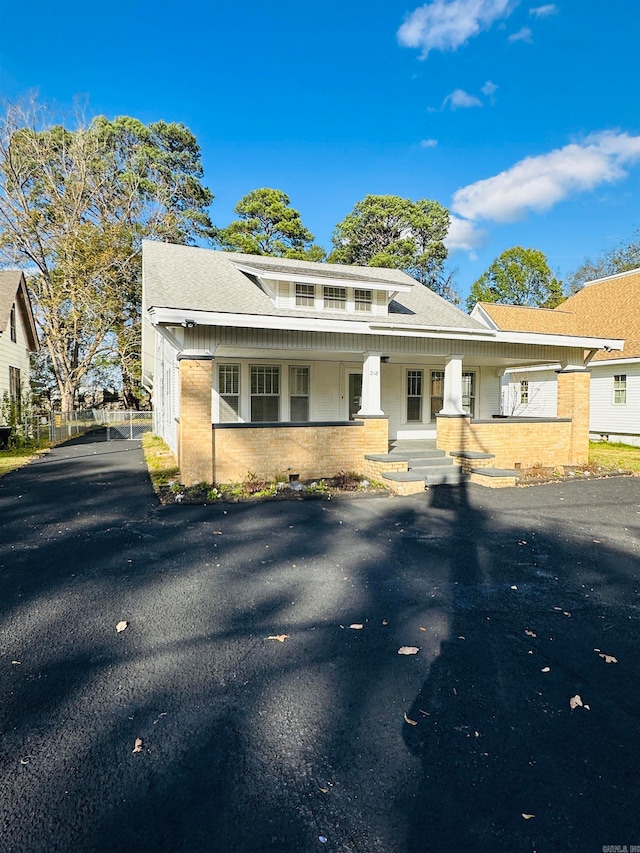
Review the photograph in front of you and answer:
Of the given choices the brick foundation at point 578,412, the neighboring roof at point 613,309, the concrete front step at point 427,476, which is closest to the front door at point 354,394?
the concrete front step at point 427,476

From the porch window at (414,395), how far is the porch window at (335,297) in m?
3.63

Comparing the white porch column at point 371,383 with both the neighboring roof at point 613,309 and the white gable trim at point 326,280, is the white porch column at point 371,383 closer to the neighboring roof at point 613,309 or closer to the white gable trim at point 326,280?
the white gable trim at point 326,280

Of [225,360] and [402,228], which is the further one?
[402,228]

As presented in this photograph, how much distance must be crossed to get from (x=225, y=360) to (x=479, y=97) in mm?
14203

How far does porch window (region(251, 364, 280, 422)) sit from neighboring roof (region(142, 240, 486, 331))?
1.96 meters

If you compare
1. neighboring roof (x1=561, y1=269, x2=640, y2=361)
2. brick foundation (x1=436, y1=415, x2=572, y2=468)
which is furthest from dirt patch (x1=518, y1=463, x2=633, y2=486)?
neighboring roof (x1=561, y1=269, x2=640, y2=361)

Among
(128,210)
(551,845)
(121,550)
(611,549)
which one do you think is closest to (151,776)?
(551,845)

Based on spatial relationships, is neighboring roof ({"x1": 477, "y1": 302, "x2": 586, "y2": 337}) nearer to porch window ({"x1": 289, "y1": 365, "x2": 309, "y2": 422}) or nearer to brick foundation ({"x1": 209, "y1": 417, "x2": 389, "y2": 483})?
porch window ({"x1": 289, "y1": 365, "x2": 309, "y2": 422})

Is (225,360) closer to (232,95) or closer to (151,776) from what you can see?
(151,776)

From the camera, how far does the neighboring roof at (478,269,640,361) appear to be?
1797 cm

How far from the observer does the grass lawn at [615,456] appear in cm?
1187

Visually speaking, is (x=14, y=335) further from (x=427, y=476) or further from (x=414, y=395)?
(x=427, y=476)

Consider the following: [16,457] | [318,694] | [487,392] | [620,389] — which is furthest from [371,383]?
[620,389]

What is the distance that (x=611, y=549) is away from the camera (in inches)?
217
